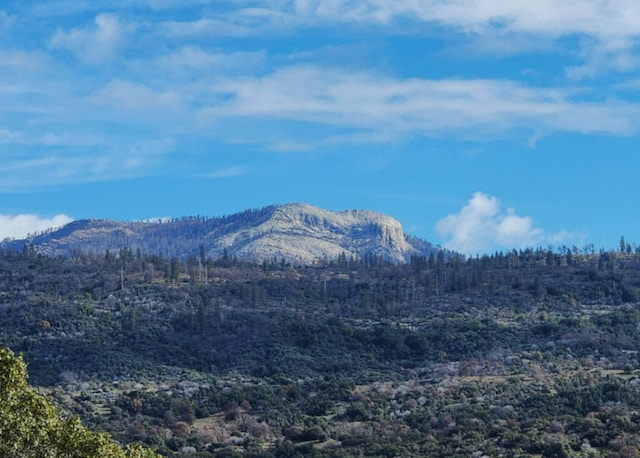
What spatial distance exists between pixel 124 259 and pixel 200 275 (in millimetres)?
17708

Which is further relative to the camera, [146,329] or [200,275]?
[200,275]

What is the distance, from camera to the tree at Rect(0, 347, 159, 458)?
78.4 ft

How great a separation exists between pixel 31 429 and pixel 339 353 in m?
83.3

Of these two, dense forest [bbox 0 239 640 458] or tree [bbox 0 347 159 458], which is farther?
dense forest [bbox 0 239 640 458]

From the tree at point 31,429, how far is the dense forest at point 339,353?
40.4 m

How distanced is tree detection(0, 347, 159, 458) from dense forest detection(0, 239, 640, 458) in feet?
133

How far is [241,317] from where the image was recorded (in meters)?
116

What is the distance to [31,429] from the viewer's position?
78.8 ft

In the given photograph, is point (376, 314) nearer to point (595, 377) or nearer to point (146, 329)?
point (146, 329)

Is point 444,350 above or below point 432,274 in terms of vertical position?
below

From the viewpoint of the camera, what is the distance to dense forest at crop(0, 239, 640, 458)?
236ft

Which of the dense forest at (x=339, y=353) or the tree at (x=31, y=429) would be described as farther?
the dense forest at (x=339, y=353)

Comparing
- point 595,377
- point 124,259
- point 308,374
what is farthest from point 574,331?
point 124,259

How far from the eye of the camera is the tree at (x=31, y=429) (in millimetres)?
23891
